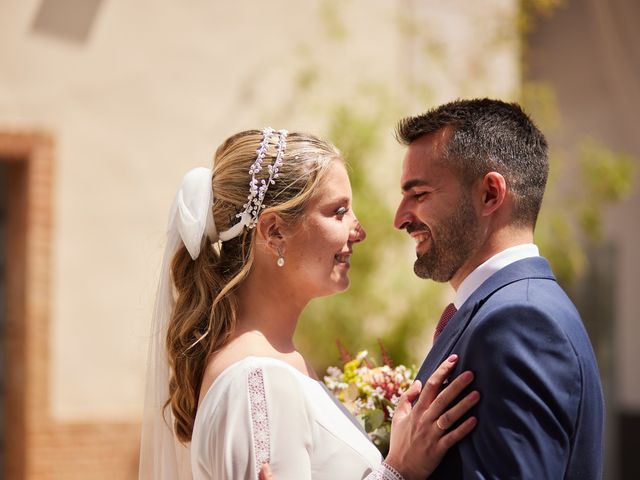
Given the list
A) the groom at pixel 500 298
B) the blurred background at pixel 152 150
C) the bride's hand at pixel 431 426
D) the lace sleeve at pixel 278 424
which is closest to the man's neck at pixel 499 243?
the groom at pixel 500 298

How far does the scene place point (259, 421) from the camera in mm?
2615

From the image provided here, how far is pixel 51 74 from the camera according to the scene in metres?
7.09

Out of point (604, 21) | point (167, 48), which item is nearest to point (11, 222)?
point (167, 48)

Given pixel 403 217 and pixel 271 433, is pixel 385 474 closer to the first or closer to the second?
pixel 271 433

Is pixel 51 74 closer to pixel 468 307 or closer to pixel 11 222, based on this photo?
pixel 11 222

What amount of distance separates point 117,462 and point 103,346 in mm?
877

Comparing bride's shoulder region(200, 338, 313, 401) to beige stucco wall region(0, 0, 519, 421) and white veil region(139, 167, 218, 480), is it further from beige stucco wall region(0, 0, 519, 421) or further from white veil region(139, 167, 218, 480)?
beige stucco wall region(0, 0, 519, 421)

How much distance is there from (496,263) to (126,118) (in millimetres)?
5329

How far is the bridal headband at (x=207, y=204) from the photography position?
293 centimetres

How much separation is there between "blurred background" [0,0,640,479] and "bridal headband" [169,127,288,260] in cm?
387

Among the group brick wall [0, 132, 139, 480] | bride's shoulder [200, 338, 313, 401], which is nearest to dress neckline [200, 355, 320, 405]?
bride's shoulder [200, 338, 313, 401]

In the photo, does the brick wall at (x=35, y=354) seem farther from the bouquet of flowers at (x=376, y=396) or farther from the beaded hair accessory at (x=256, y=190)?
the beaded hair accessory at (x=256, y=190)

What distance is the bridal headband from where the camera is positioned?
2.93 meters

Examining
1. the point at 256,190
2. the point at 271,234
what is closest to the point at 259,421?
the point at 271,234
